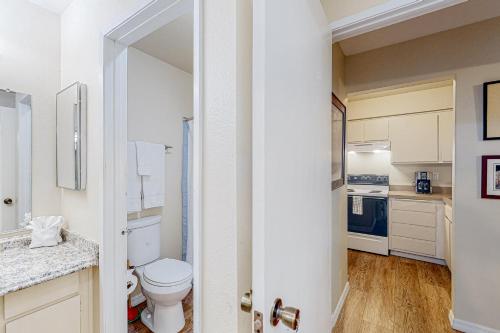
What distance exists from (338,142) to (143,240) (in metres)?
1.92

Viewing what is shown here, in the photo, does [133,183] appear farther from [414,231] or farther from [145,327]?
[414,231]

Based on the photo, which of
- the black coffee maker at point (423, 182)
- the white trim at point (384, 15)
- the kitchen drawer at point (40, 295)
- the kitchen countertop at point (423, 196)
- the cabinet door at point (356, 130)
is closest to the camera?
the white trim at point (384, 15)

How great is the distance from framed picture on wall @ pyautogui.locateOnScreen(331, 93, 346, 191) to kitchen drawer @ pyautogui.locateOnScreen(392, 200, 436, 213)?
63.5 inches

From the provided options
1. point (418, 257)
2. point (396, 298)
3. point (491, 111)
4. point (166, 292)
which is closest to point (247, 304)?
point (166, 292)

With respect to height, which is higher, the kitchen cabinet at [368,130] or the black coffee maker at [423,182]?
the kitchen cabinet at [368,130]

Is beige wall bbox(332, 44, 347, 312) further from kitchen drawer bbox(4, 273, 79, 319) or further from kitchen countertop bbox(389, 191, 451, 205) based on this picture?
kitchen drawer bbox(4, 273, 79, 319)

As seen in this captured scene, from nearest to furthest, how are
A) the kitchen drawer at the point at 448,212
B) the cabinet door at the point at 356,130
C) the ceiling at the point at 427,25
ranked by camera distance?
the ceiling at the point at 427,25, the kitchen drawer at the point at 448,212, the cabinet door at the point at 356,130

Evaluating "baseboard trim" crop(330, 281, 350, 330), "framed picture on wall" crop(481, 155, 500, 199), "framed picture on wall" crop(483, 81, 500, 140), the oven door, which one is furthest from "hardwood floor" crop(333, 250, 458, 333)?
"framed picture on wall" crop(483, 81, 500, 140)

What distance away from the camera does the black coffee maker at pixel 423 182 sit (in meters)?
3.27

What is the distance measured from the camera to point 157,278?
66.6 inches

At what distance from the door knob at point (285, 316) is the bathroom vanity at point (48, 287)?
1161mm

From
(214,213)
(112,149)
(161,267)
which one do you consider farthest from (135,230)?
(214,213)

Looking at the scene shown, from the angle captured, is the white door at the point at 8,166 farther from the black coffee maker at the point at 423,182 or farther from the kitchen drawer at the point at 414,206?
the black coffee maker at the point at 423,182

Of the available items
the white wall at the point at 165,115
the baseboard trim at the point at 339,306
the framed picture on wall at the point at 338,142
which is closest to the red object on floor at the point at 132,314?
the white wall at the point at 165,115
